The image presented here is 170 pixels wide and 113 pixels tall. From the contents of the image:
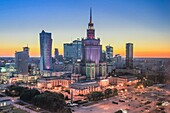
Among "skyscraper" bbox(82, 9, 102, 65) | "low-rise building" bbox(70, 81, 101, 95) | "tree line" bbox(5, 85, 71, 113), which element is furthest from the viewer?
"skyscraper" bbox(82, 9, 102, 65)

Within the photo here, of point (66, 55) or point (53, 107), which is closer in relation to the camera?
point (53, 107)

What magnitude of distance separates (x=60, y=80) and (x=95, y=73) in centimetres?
446

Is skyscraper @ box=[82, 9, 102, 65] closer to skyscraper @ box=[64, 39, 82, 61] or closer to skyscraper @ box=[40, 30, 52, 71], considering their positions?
skyscraper @ box=[40, 30, 52, 71]

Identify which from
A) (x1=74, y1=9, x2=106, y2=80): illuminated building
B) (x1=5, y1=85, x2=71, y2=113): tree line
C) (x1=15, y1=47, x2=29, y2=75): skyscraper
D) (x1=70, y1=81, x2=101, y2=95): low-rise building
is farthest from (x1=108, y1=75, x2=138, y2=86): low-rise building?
(x1=15, y1=47, x2=29, y2=75): skyscraper

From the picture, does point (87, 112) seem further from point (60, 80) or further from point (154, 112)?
point (60, 80)

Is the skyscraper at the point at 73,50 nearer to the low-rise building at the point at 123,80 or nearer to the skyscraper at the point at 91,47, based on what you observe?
the skyscraper at the point at 91,47

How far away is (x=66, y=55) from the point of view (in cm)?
4878

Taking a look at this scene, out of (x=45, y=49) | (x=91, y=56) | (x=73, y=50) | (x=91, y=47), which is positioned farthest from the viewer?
(x=73, y=50)

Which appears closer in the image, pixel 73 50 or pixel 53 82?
pixel 53 82

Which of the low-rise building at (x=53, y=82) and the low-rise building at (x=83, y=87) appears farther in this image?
the low-rise building at (x=53, y=82)

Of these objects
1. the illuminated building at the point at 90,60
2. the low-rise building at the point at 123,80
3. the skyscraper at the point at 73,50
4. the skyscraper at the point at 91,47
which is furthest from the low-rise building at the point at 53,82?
the skyscraper at the point at 73,50

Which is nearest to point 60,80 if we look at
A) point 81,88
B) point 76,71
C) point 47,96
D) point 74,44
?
point 76,71

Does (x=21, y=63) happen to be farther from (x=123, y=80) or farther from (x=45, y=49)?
(x=123, y=80)

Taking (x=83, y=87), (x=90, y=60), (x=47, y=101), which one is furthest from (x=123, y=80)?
(x=47, y=101)
